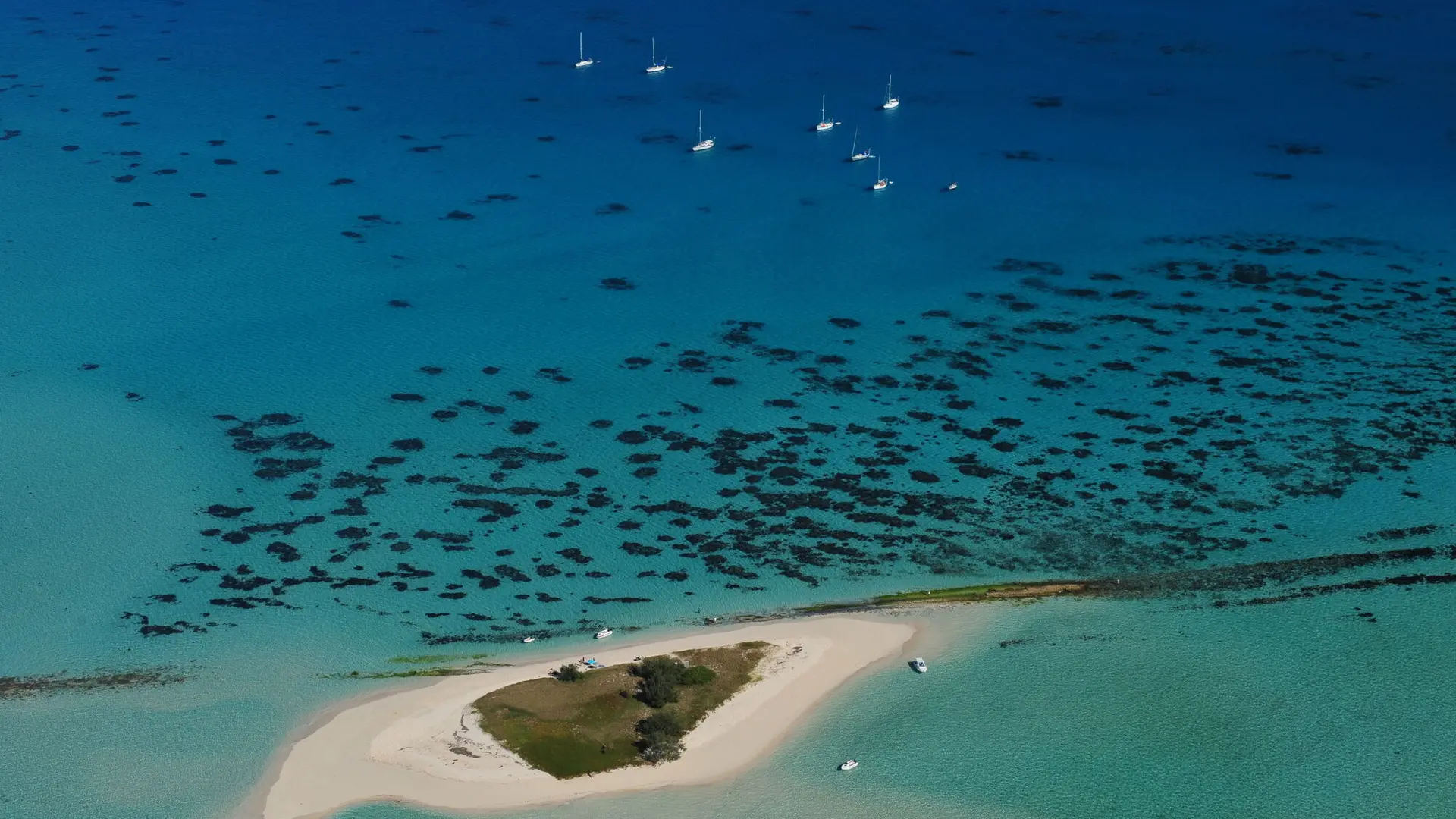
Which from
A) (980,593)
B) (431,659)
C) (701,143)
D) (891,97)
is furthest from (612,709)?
(891,97)

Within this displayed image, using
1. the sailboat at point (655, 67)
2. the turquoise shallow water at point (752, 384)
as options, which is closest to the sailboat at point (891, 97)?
the turquoise shallow water at point (752, 384)

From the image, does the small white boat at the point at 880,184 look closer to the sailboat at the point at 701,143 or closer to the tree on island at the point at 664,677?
the sailboat at the point at 701,143

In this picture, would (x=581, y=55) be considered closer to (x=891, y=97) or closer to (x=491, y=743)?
(x=891, y=97)

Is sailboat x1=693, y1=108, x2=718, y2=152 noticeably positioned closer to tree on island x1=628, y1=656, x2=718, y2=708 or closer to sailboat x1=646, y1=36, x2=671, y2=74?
sailboat x1=646, y1=36, x2=671, y2=74

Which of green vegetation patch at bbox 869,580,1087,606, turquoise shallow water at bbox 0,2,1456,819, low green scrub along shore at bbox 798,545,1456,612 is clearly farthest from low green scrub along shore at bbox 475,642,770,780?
green vegetation patch at bbox 869,580,1087,606

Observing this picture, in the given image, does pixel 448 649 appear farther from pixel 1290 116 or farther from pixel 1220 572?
pixel 1290 116

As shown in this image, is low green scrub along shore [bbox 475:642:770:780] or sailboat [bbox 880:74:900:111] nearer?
low green scrub along shore [bbox 475:642:770:780]
